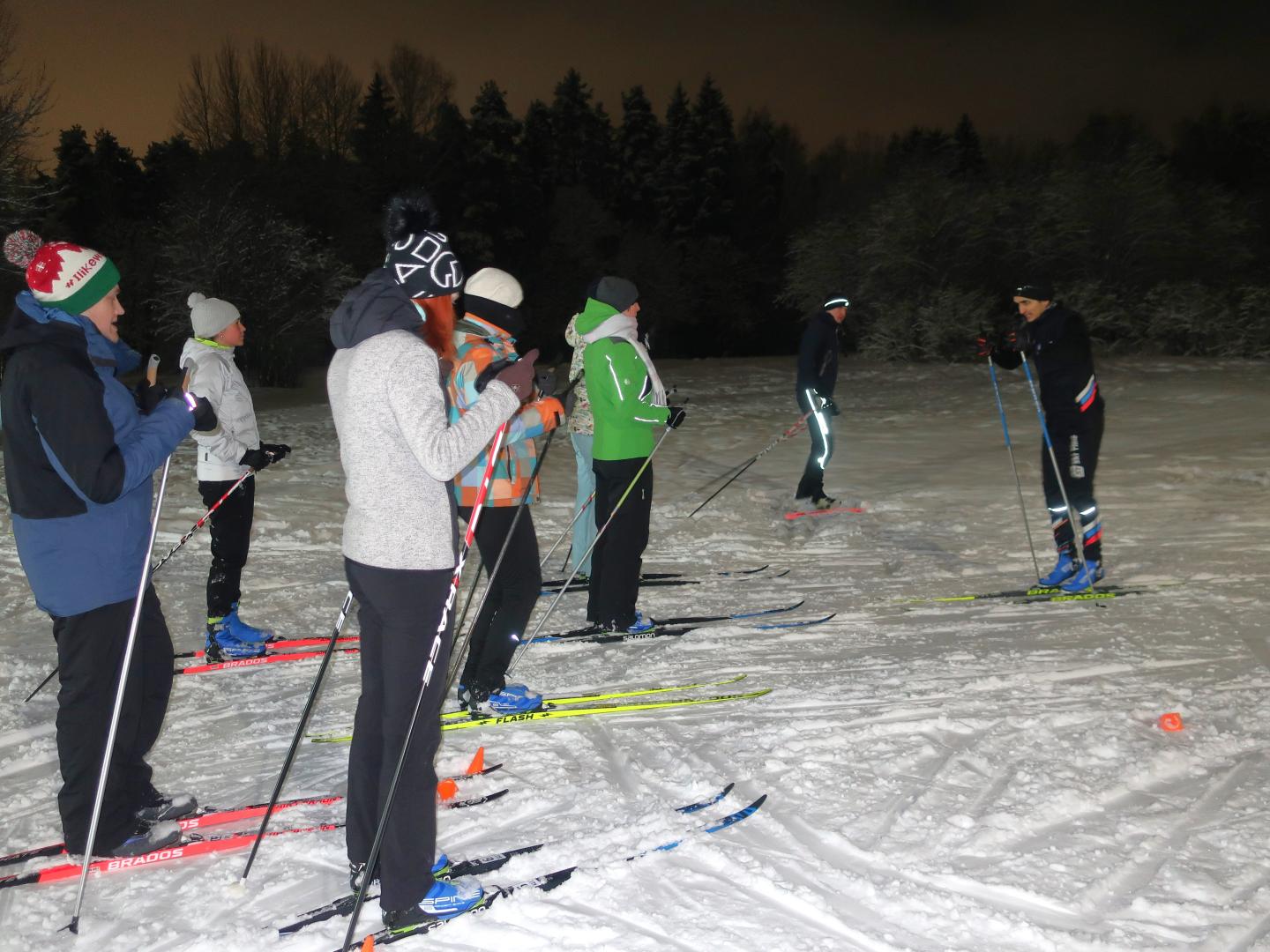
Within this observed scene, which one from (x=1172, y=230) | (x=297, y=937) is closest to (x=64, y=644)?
(x=297, y=937)

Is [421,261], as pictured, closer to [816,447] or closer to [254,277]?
[816,447]

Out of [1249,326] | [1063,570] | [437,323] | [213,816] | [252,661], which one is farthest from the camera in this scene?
[1249,326]

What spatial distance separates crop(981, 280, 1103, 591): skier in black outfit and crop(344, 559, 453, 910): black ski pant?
14.7ft

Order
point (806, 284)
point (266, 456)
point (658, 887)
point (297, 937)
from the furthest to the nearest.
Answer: point (806, 284), point (266, 456), point (658, 887), point (297, 937)

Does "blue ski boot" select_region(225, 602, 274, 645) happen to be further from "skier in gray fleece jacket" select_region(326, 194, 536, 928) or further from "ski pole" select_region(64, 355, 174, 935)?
"skier in gray fleece jacket" select_region(326, 194, 536, 928)

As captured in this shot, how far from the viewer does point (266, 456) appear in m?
4.70

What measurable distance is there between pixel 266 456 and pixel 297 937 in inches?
104

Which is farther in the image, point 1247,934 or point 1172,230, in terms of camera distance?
point 1172,230

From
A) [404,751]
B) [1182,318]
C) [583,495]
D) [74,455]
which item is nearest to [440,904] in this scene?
[404,751]

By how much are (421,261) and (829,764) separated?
2277 mm

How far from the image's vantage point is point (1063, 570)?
599 cm

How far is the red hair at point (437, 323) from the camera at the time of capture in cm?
246

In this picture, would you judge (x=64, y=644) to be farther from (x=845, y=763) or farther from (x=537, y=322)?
(x=537, y=322)

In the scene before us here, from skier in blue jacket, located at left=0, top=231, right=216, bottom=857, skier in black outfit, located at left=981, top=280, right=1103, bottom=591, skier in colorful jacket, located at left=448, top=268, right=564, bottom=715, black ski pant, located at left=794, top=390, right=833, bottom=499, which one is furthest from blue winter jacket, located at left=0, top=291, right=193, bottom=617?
black ski pant, located at left=794, top=390, right=833, bottom=499
